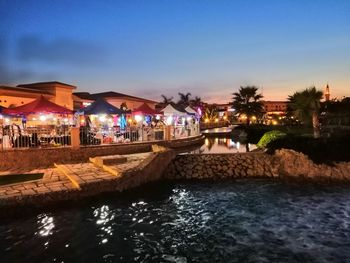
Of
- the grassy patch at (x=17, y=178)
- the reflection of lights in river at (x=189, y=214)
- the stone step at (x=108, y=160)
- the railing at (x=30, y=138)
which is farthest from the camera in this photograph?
the railing at (x=30, y=138)

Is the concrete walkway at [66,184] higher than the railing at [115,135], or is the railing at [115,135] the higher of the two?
the railing at [115,135]

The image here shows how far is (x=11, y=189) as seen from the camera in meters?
11.2

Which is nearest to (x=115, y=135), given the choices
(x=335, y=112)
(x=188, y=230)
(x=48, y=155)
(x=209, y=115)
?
(x=48, y=155)

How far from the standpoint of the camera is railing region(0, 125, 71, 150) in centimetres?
1617

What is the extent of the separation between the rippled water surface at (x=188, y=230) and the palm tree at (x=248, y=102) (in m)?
48.4

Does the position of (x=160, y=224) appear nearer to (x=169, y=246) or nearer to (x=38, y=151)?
(x=169, y=246)

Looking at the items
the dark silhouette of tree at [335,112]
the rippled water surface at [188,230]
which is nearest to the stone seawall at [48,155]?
the rippled water surface at [188,230]

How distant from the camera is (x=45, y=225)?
9242mm

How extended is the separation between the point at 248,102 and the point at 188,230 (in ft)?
177

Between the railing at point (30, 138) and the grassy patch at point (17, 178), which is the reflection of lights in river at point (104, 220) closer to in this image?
the grassy patch at point (17, 178)

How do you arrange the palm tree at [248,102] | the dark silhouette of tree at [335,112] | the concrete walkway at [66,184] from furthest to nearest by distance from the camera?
1. the palm tree at [248,102]
2. the dark silhouette of tree at [335,112]
3. the concrete walkway at [66,184]

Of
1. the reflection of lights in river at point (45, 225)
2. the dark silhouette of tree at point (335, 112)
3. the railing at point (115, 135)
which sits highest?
the dark silhouette of tree at point (335, 112)

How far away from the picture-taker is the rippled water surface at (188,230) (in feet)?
24.7

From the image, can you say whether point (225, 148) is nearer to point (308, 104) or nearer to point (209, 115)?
point (308, 104)
